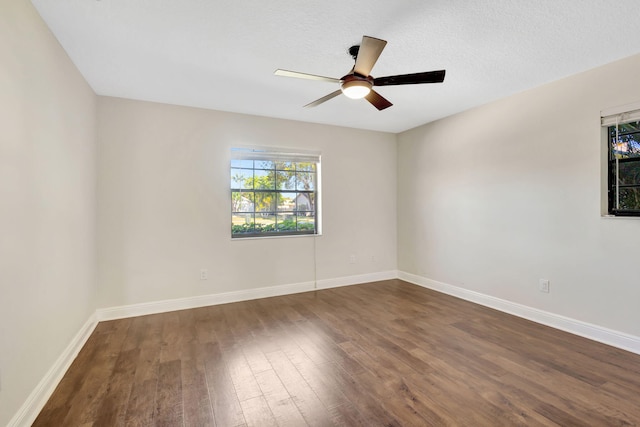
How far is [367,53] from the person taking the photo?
5.98 feet

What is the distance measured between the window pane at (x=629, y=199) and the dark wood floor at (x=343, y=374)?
1.20 metres

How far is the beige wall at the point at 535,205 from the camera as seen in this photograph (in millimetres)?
2590

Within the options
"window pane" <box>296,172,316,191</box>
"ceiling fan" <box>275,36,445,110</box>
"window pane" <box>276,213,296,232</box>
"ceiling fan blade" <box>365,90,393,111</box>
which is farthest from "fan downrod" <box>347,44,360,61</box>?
"window pane" <box>276,213,296,232</box>

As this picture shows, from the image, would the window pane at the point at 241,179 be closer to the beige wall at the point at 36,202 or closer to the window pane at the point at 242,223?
the window pane at the point at 242,223

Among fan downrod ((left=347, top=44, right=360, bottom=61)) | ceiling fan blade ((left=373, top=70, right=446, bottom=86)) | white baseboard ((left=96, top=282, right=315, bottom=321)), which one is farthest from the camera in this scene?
white baseboard ((left=96, top=282, right=315, bottom=321))

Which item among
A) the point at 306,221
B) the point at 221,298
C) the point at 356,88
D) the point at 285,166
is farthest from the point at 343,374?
the point at 285,166

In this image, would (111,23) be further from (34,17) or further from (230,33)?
(230,33)

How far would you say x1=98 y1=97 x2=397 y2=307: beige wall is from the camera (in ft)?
10.8

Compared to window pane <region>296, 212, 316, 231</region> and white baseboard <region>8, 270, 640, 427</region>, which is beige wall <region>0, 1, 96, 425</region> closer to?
white baseboard <region>8, 270, 640, 427</region>

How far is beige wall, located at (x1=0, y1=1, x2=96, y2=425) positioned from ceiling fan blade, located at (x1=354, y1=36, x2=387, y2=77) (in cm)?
186

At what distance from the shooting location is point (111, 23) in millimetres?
2006

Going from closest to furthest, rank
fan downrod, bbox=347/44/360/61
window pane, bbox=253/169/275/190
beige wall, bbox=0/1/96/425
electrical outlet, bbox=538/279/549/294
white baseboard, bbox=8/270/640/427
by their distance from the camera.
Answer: beige wall, bbox=0/1/96/425, white baseboard, bbox=8/270/640/427, fan downrod, bbox=347/44/360/61, electrical outlet, bbox=538/279/549/294, window pane, bbox=253/169/275/190

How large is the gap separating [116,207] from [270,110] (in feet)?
6.86

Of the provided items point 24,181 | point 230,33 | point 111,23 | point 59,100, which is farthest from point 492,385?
point 59,100
